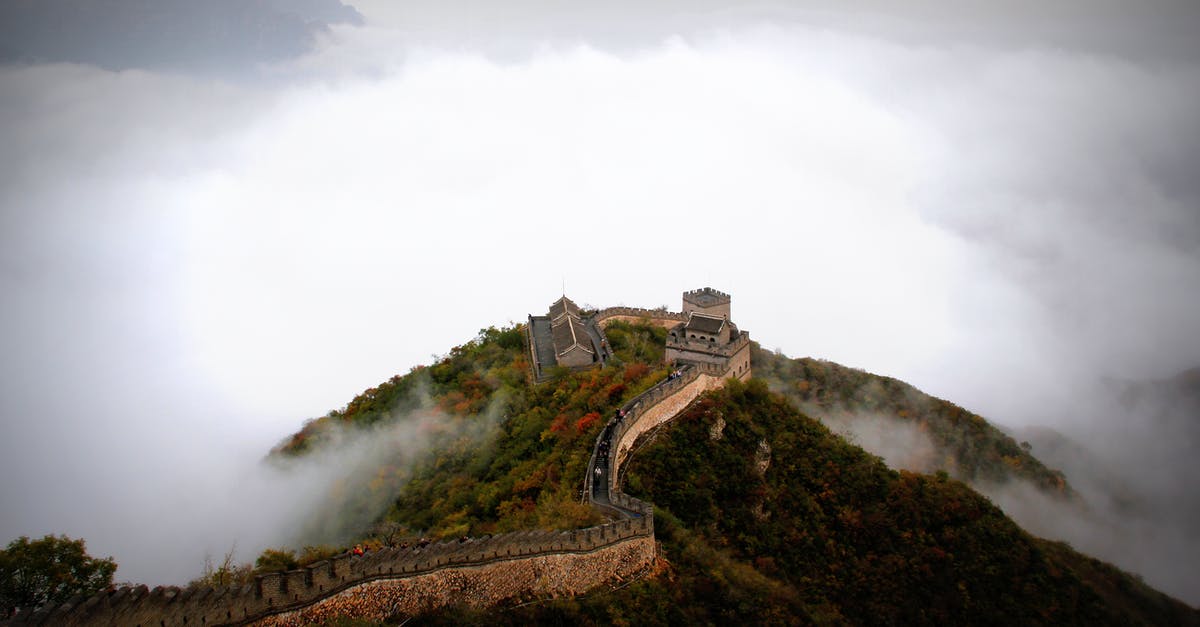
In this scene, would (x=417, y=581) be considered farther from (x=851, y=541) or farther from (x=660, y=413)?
(x=851, y=541)

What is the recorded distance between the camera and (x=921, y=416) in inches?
2896

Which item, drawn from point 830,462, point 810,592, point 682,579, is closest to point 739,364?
point 830,462

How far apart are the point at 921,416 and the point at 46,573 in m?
67.9

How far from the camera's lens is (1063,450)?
95.2 meters

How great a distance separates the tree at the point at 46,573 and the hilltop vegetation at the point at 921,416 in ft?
170

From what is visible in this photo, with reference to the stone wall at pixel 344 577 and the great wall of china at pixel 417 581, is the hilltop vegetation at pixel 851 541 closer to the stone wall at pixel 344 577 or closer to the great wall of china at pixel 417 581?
the great wall of china at pixel 417 581

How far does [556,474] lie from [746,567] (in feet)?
34.0

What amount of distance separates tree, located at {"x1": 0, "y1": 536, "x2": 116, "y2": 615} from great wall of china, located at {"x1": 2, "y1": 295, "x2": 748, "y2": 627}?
526 cm

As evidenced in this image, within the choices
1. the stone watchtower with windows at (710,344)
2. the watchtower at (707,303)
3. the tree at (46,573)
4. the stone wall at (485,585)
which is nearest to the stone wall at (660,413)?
the stone watchtower with windows at (710,344)

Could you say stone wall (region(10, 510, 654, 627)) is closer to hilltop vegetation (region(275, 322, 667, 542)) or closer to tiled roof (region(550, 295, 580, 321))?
hilltop vegetation (region(275, 322, 667, 542))

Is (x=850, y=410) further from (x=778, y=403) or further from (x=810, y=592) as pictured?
(x=810, y=592)

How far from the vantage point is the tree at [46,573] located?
76.1 feet

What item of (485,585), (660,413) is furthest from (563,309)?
(485,585)

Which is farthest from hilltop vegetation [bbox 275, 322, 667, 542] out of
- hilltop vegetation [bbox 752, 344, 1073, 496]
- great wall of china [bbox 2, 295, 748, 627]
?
hilltop vegetation [bbox 752, 344, 1073, 496]
